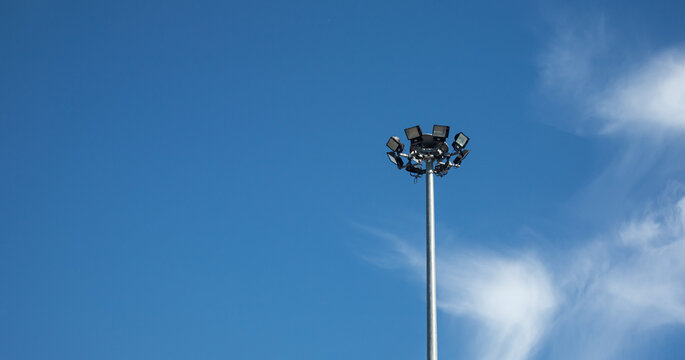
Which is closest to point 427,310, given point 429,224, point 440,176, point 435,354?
point 435,354

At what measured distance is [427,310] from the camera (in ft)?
58.8

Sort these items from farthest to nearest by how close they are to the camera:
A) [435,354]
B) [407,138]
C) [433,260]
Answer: [407,138]
[433,260]
[435,354]

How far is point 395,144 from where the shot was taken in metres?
21.6

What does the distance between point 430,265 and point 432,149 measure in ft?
13.1

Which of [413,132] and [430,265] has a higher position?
[413,132]

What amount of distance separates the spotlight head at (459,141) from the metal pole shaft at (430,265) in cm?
107

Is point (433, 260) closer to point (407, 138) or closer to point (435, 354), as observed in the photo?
point (435, 354)

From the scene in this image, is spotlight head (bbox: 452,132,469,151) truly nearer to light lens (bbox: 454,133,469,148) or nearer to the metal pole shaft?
light lens (bbox: 454,133,469,148)

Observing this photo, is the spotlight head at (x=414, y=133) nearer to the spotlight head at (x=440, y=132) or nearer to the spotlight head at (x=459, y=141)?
the spotlight head at (x=440, y=132)

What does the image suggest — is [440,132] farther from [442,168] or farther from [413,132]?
[442,168]

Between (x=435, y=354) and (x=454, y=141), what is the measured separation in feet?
22.9

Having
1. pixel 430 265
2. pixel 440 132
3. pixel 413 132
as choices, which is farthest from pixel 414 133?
pixel 430 265

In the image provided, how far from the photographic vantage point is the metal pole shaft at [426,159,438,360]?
17.4m

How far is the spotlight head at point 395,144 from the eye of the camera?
2153 cm
